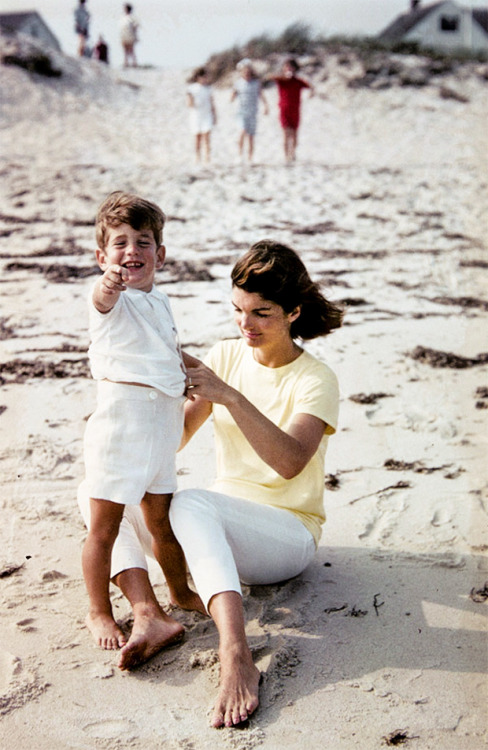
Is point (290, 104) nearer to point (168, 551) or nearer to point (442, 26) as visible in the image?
point (168, 551)

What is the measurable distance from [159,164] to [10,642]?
836 cm

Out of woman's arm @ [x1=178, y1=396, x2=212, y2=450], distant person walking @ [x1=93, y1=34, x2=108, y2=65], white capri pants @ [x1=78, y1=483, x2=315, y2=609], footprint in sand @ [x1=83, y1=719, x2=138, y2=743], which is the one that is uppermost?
distant person walking @ [x1=93, y1=34, x2=108, y2=65]

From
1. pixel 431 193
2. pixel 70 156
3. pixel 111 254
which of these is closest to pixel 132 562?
pixel 111 254

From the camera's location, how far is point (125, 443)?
7.59 ft

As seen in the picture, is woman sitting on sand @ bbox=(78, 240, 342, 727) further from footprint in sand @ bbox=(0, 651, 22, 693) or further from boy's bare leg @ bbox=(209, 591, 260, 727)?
footprint in sand @ bbox=(0, 651, 22, 693)

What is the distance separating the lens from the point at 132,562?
97.3 inches

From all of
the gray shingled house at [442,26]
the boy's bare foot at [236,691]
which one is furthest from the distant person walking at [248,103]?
the gray shingled house at [442,26]

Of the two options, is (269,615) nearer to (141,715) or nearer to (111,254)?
(141,715)

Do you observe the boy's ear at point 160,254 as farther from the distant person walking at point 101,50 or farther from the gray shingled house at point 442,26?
the gray shingled house at point 442,26

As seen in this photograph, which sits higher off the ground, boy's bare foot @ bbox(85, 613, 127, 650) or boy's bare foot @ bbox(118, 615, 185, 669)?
boy's bare foot @ bbox(118, 615, 185, 669)

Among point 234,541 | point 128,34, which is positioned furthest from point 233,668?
point 128,34

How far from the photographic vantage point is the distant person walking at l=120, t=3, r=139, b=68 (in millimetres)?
16970

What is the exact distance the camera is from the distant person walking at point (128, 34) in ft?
55.7

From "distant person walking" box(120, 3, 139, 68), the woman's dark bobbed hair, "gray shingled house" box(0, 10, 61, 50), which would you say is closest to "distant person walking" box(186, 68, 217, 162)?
"distant person walking" box(120, 3, 139, 68)
